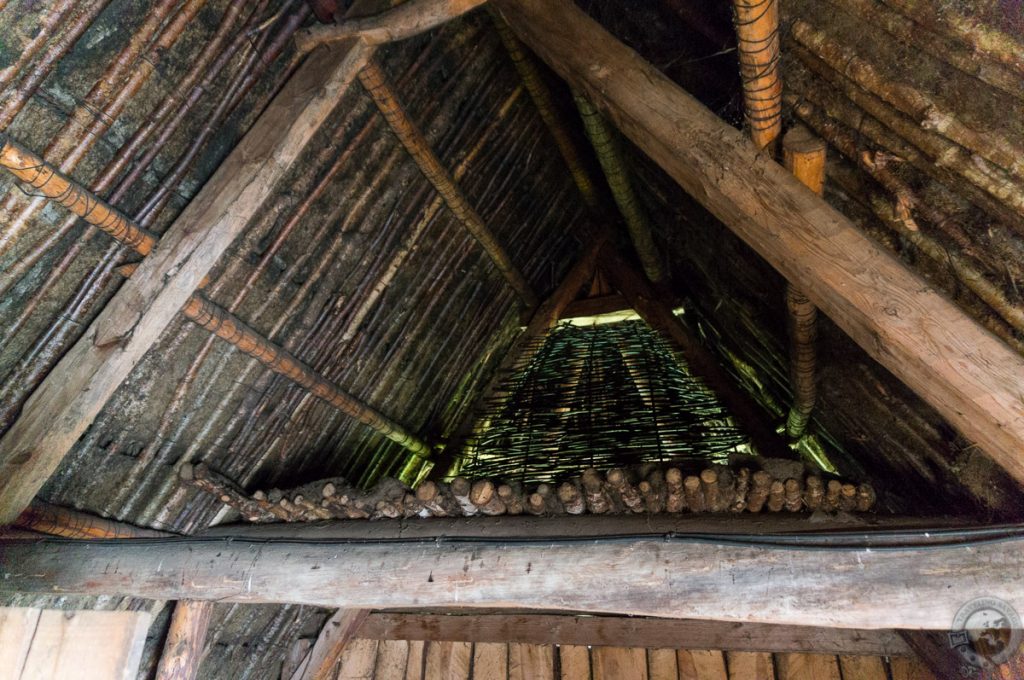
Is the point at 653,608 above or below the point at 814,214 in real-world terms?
below

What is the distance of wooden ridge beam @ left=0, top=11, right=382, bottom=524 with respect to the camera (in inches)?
68.4

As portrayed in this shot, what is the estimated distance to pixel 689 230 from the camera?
2.84m

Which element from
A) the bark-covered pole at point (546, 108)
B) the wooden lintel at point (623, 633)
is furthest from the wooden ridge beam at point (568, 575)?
the bark-covered pole at point (546, 108)

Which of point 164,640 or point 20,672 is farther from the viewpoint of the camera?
point 164,640

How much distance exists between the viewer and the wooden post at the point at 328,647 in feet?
10.2

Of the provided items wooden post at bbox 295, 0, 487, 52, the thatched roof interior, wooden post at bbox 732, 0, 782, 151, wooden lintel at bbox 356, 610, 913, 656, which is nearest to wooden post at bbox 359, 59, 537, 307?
the thatched roof interior

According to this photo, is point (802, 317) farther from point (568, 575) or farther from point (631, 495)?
point (568, 575)

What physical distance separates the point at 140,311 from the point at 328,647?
6.76ft

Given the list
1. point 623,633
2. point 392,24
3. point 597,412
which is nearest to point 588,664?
point 623,633

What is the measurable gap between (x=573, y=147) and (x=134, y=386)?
2319 mm

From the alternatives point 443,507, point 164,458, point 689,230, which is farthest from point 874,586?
point 164,458

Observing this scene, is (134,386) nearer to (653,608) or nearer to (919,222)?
(653,608)

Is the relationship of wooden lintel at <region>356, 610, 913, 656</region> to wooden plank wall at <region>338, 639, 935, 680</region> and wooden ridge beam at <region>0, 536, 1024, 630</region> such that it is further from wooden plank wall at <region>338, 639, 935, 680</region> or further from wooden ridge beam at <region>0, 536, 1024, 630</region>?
wooden ridge beam at <region>0, 536, 1024, 630</region>

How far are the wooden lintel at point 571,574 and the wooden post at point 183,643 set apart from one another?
0.75 feet
